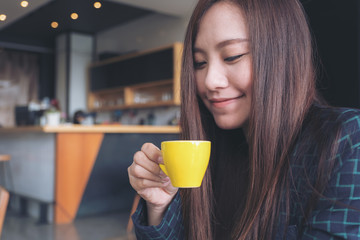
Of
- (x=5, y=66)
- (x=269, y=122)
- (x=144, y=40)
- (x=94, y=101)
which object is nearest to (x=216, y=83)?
(x=269, y=122)

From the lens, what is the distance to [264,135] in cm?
75

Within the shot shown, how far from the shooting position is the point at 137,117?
19.9ft

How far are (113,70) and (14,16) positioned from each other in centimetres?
519

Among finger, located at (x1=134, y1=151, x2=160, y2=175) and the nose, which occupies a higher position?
the nose

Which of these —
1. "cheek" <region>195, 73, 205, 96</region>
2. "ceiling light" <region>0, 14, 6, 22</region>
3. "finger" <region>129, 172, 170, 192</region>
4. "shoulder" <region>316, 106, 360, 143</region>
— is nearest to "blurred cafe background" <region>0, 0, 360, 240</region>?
"ceiling light" <region>0, 14, 6, 22</region>

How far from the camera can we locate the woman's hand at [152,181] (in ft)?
2.26

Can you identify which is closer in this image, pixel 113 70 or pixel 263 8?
pixel 263 8

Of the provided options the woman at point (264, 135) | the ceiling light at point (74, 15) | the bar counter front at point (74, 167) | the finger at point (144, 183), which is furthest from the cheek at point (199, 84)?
the bar counter front at point (74, 167)

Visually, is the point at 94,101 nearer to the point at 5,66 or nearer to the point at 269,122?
the point at 5,66

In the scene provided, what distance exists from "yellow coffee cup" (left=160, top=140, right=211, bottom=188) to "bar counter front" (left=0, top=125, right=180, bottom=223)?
2618 millimetres

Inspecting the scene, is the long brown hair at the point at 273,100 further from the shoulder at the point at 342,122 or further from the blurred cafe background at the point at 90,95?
the blurred cafe background at the point at 90,95

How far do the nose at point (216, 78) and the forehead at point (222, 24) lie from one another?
6 cm

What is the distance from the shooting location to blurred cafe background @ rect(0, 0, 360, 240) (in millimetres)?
1684

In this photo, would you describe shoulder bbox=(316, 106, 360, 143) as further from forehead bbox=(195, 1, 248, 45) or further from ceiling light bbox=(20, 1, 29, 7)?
ceiling light bbox=(20, 1, 29, 7)
